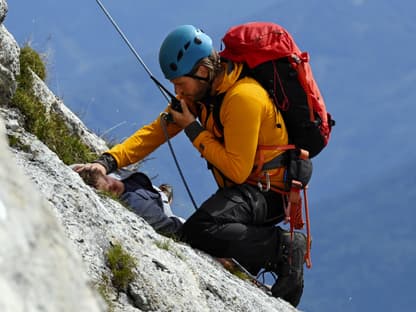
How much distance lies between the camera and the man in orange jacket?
721 centimetres

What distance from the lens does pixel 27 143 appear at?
21.1 ft

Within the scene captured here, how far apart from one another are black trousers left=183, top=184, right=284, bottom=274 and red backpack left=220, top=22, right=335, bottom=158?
29.0 inches

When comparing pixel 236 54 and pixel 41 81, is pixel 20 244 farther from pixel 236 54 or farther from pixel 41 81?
pixel 41 81

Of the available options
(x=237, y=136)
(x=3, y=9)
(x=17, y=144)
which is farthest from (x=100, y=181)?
(x=3, y=9)

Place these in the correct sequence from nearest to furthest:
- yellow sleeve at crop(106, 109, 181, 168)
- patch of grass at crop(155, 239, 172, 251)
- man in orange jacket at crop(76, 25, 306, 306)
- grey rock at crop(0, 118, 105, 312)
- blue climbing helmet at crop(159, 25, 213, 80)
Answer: grey rock at crop(0, 118, 105, 312) < patch of grass at crop(155, 239, 172, 251) < man in orange jacket at crop(76, 25, 306, 306) < blue climbing helmet at crop(159, 25, 213, 80) < yellow sleeve at crop(106, 109, 181, 168)

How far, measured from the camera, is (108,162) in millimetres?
7738

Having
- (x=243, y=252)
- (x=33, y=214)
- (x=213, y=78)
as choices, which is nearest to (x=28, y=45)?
(x=213, y=78)

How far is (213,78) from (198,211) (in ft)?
3.88

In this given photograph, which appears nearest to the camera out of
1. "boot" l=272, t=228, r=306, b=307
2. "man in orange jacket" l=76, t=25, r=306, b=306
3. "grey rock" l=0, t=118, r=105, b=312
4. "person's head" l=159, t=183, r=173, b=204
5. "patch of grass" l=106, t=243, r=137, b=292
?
"grey rock" l=0, t=118, r=105, b=312

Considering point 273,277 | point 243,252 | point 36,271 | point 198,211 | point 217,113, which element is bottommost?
point 273,277

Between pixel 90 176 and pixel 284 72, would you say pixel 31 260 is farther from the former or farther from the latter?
pixel 284 72

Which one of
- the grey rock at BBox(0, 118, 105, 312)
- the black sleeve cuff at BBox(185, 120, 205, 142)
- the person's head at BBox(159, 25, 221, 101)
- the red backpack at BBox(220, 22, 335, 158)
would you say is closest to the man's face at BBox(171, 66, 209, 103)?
the person's head at BBox(159, 25, 221, 101)

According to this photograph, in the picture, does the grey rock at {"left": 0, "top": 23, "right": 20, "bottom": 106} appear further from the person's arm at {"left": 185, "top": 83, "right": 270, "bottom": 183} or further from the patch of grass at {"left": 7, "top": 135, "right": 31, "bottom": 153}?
the person's arm at {"left": 185, "top": 83, "right": 270, "bottom": 183}

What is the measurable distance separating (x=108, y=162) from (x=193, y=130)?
34.7 inches
